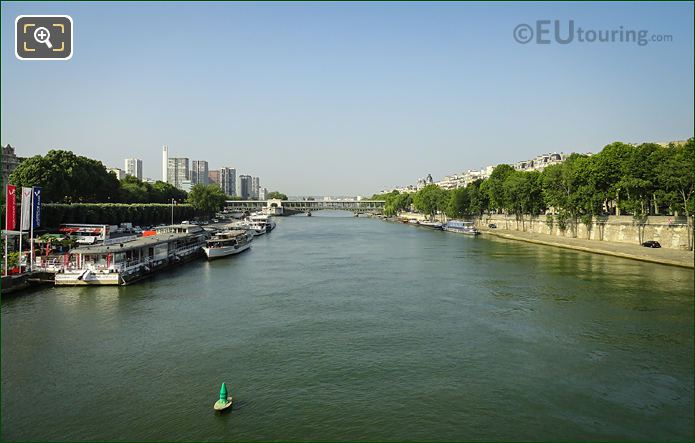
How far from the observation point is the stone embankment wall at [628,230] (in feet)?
138

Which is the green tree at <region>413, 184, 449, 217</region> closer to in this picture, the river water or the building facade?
the river water

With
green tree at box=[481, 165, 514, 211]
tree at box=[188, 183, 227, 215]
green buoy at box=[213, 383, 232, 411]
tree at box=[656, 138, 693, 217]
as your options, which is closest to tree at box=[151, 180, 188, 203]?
tree at box=[188, 183, 227, 215]

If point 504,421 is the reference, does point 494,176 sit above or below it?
above

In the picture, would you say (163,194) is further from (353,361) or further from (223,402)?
(223,402)

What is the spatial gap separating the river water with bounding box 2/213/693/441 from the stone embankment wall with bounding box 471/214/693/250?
14.3m

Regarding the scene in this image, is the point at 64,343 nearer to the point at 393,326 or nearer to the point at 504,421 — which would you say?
the point at 393,326

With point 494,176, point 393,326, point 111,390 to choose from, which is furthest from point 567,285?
point 494,176

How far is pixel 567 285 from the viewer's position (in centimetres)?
2931

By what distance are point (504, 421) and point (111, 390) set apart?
10472 mm

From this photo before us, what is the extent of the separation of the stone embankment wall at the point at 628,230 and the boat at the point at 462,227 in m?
9.04

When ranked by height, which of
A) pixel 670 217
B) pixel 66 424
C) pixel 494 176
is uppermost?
pixel 494 176

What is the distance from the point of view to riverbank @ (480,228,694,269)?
36469 mm

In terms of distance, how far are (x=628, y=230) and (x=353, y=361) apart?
140 feet

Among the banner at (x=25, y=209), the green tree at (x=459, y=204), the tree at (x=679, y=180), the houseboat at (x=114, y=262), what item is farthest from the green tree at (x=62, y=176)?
the tree at (x=679, y=180)
